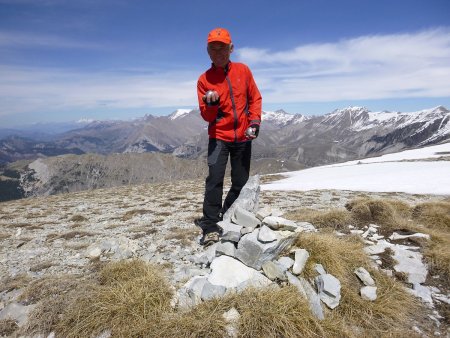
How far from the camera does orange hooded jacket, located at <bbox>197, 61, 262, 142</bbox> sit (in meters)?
7.68

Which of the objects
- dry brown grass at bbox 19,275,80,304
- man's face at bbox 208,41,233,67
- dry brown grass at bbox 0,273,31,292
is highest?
man's face at bbox 208,41,233,67

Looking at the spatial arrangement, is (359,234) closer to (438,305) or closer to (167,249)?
(438,305)

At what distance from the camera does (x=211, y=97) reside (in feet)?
23.4

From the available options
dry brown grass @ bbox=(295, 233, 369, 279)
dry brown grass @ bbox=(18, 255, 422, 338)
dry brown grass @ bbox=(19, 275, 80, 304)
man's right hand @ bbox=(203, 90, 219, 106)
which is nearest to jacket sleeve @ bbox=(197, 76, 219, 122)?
man's right hand @ bbox=(203, 90, 219, 106)

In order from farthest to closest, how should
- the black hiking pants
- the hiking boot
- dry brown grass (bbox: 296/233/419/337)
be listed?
the hiking boot < the black hiking pants < dry brown grass (bbox: 296/233/419/337)

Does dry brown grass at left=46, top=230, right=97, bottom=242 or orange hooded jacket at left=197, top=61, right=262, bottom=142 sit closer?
orange hooded jacket at left=197, top=61, right=262, bottom=142

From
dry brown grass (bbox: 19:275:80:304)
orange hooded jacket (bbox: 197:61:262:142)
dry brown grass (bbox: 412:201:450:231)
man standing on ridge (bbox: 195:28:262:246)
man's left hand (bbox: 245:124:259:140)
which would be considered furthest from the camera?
dry brown grass (bbox: 412:201:450:231)

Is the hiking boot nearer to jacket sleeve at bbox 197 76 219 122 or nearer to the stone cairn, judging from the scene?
the stone cairn

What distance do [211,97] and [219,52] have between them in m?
1.22

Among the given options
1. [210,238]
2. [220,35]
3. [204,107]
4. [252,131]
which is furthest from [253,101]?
[210,238]

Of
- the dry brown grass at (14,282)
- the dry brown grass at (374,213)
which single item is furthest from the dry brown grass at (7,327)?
the dry brown grass at (374,213)

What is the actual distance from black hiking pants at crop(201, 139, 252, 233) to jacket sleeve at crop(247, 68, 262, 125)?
701mm

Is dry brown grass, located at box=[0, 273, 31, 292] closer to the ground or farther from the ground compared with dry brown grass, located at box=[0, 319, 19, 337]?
closer to the ground

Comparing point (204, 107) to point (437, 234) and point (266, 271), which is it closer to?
point (266, 271)
